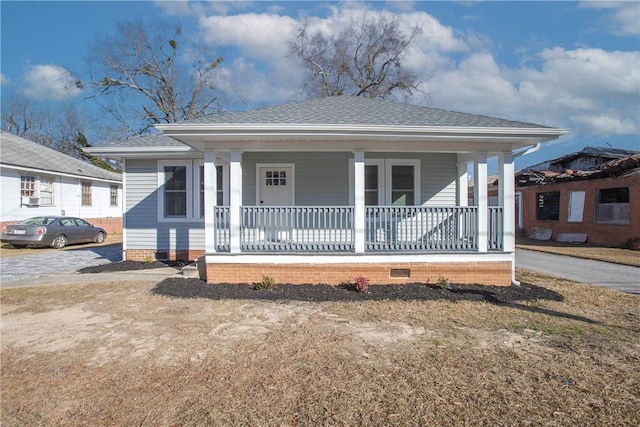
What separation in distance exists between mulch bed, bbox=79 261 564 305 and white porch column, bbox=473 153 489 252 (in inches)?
36.2

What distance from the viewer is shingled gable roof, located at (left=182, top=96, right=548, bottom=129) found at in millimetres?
7484

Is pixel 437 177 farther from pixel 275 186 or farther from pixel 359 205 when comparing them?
pixel 275 186

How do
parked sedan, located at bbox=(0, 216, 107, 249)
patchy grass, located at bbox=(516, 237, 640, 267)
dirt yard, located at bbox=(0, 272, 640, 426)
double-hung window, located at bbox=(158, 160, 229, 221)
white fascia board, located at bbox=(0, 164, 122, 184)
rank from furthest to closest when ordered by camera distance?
white fascia board, located at bbox=(0, 164, 122, 184), parked sedan, located at bbox=(0, 216, 107, 249), patchy grass, located at bbox=(516, 237, 640, 267), double-hung window, located at bbox=(158, 160, 229, 221), dirt yard, located at bbox=(0, 272, 640, 426)

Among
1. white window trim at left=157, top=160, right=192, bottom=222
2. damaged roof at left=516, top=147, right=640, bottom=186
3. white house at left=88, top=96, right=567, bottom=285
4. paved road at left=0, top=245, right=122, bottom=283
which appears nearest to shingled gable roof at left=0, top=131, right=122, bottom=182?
paved road at left=0, top=245, right=122, bottom=283

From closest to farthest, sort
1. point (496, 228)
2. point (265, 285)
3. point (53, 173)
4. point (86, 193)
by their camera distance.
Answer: point (265, 285) < point (496, 228) < point (53, 173) < point (86, 193)

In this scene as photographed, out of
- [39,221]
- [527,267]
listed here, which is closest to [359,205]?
[527,267]

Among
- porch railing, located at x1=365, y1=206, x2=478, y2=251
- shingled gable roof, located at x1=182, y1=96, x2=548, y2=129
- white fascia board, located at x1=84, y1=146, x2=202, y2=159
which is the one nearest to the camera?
shingled gable roof, located at x1=182, y1=96, x2=548, y2=129

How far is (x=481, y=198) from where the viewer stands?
7789 millimetres

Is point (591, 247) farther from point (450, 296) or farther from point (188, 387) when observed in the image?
point (188, 387)

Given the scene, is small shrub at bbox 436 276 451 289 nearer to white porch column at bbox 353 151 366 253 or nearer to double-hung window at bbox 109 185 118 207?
white porch column at bbox 353 151 366 253

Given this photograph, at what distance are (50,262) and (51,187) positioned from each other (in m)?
9.93

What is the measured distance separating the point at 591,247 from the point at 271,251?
1419cm

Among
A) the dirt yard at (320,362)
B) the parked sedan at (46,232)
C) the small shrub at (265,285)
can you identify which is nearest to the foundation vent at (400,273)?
the dirt yard at (320,362)

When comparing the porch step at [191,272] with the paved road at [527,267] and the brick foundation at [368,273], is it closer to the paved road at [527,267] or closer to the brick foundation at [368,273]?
the brick foundation at [368,273]
